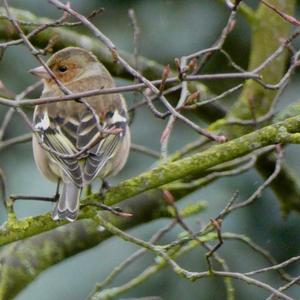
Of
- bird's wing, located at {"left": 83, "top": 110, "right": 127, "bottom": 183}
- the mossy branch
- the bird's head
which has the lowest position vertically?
the mossy branch

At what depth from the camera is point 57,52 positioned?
287 inches

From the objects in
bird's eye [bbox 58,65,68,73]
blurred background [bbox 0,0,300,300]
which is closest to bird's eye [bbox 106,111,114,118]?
bird's eye [bbox 58,65,68,73]

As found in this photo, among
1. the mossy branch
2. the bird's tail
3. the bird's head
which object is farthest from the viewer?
the bird's head

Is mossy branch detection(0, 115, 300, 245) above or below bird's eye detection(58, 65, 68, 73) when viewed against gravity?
below

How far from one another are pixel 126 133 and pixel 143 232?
2.61 m

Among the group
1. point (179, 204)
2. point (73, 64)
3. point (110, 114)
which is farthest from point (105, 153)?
point (179, 204)

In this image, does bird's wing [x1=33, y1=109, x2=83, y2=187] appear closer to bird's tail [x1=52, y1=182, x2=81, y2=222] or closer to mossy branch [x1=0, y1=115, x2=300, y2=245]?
bird's tail [x1=52, y1=182, x2=81, y2=222]

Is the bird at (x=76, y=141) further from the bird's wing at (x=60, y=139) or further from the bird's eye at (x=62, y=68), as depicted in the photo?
the bird's eye at (x=62, y=68)

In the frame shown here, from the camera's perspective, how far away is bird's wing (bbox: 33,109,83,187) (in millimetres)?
5867

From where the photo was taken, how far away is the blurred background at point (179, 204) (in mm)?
8891

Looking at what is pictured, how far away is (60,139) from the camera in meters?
6.18

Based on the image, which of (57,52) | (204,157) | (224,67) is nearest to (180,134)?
(224,67)

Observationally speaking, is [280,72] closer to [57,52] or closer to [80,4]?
[57,52]

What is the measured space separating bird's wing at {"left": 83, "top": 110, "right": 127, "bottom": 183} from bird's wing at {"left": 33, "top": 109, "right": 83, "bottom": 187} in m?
0.06
